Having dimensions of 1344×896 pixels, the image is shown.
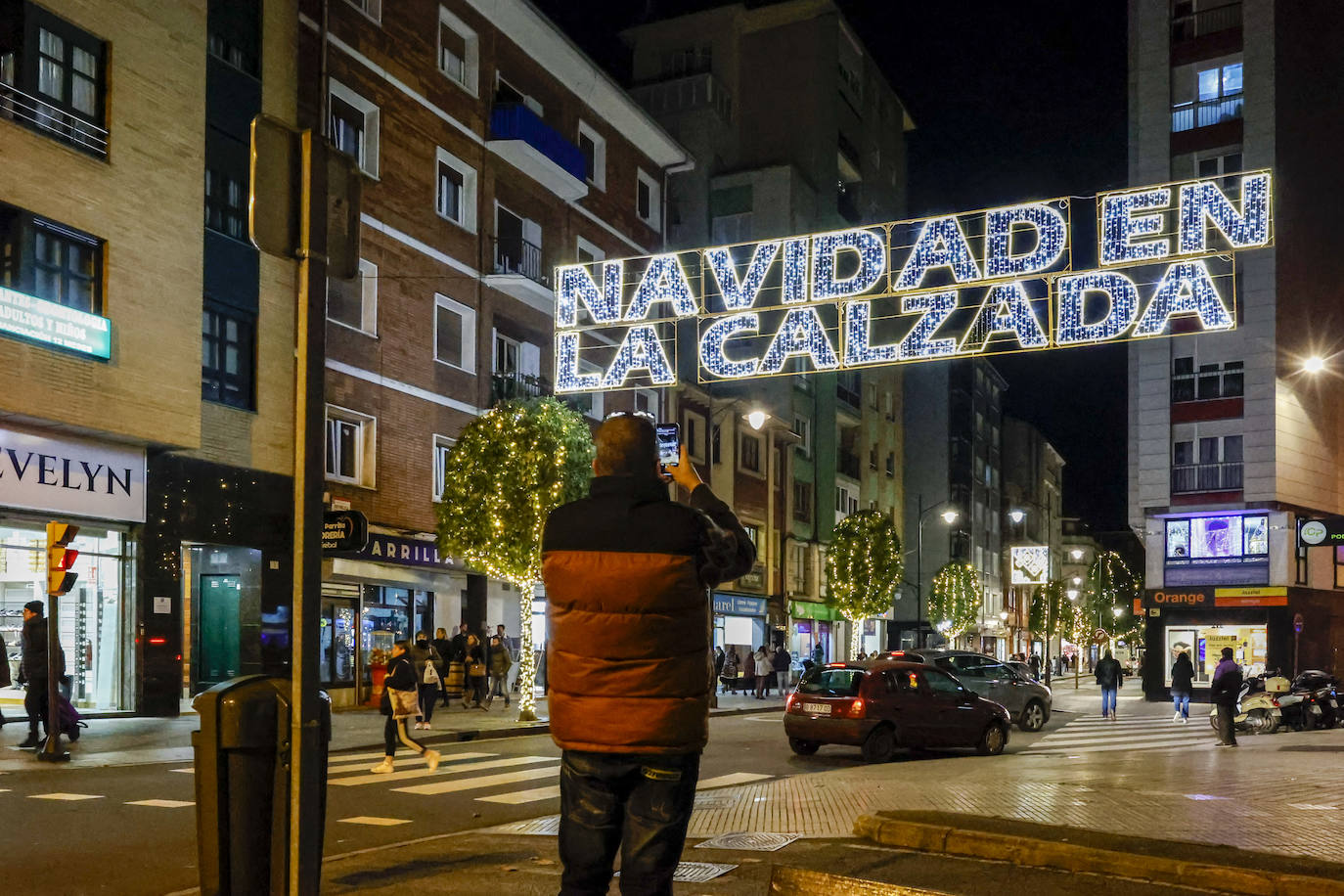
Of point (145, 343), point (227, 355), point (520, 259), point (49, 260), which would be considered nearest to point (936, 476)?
point (520, 259)

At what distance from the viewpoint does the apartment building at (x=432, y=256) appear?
93.3 feet

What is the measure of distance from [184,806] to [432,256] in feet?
68.9

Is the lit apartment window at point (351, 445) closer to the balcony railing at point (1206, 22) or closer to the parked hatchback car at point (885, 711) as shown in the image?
the parked hatchback car at point (885, 711)

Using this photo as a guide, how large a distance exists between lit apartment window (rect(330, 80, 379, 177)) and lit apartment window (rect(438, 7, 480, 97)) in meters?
3.26

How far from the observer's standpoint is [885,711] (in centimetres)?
1909

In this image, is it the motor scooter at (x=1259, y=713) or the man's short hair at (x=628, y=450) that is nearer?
the man's short hair at (x=628, y=450)

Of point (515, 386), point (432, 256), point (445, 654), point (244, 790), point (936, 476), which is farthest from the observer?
point (936, 476)

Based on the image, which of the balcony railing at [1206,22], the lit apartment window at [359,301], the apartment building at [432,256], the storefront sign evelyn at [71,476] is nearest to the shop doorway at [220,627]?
the apartment building at [432,256]

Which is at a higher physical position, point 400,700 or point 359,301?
point 359,301

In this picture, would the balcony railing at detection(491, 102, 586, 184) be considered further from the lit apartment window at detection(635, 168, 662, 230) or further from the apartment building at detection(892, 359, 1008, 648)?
the apartment building at detection(892, 359, 1008, 648)

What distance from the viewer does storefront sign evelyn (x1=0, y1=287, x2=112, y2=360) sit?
1962 centimetres

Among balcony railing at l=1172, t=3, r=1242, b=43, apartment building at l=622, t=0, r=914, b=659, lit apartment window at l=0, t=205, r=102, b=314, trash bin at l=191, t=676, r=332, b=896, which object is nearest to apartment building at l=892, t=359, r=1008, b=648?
apartment building at l=622, t=0, r=914, b=659

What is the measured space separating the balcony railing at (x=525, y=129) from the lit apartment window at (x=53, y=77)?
12703 mm

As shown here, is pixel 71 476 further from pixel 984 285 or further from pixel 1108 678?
pixel 1108 678
